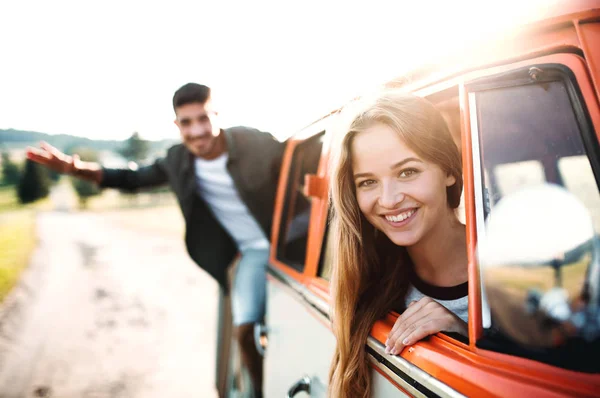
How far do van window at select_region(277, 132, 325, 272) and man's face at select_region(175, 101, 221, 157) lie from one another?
892 mm

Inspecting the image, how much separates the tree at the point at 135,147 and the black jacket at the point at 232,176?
69.0 meters

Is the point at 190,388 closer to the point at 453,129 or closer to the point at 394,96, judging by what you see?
the point at 453,129

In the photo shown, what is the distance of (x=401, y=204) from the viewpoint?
1.34m

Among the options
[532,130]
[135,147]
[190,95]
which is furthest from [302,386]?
[135,147]

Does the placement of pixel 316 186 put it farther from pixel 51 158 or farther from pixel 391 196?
pixel 51 158

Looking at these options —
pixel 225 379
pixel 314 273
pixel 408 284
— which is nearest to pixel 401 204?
pixel 408 284

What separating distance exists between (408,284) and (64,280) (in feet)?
30.0

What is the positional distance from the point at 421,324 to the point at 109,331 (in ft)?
18.2

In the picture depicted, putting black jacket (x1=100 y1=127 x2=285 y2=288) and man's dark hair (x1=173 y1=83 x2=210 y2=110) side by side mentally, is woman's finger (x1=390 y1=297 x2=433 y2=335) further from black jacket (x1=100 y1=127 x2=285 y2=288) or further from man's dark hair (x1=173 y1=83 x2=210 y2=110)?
man's dark hair (x1=173 y1=83 x2=210 y2=110)

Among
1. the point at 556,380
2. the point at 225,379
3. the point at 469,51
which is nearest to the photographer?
the point at 556,380

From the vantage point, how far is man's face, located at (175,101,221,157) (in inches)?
129

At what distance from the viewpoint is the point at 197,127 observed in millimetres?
3281

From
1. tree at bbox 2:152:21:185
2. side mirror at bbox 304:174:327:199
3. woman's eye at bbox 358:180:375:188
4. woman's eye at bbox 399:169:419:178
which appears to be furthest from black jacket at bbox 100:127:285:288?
tree at bbox 2:152:21:185

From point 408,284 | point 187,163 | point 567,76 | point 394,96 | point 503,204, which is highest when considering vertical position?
point 187,163
